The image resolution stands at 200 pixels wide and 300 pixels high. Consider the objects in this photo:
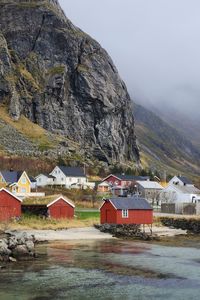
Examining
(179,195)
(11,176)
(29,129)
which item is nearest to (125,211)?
(11,176)

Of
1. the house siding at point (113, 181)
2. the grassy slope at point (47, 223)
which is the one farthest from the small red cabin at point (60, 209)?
the house siding at point (113, 181)

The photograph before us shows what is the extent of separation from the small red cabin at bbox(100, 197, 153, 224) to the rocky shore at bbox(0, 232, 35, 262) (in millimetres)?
26244

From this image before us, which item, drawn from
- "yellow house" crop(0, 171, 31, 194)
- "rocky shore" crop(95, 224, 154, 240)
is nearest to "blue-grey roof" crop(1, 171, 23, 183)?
"yellow house" crop(0, 171, 31, 194)

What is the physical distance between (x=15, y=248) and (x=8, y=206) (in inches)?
980

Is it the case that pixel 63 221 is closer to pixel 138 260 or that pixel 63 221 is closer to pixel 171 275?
pixel 138 260

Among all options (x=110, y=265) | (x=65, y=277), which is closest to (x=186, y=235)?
(x=110, y=265)

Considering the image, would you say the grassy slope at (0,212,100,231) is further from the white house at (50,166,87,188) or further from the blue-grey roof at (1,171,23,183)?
the white house at (50,166,87,188)

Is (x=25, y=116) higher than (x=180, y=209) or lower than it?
higher

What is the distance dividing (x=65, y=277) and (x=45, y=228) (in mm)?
31596

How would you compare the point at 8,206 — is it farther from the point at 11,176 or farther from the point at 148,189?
the point at 148,189

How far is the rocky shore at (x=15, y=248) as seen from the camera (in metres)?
43.6

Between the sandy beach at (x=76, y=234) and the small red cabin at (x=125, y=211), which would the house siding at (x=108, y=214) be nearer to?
the small red cabin at (x=125, y=211)

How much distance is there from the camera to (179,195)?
110 metres

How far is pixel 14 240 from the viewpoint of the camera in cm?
4647
